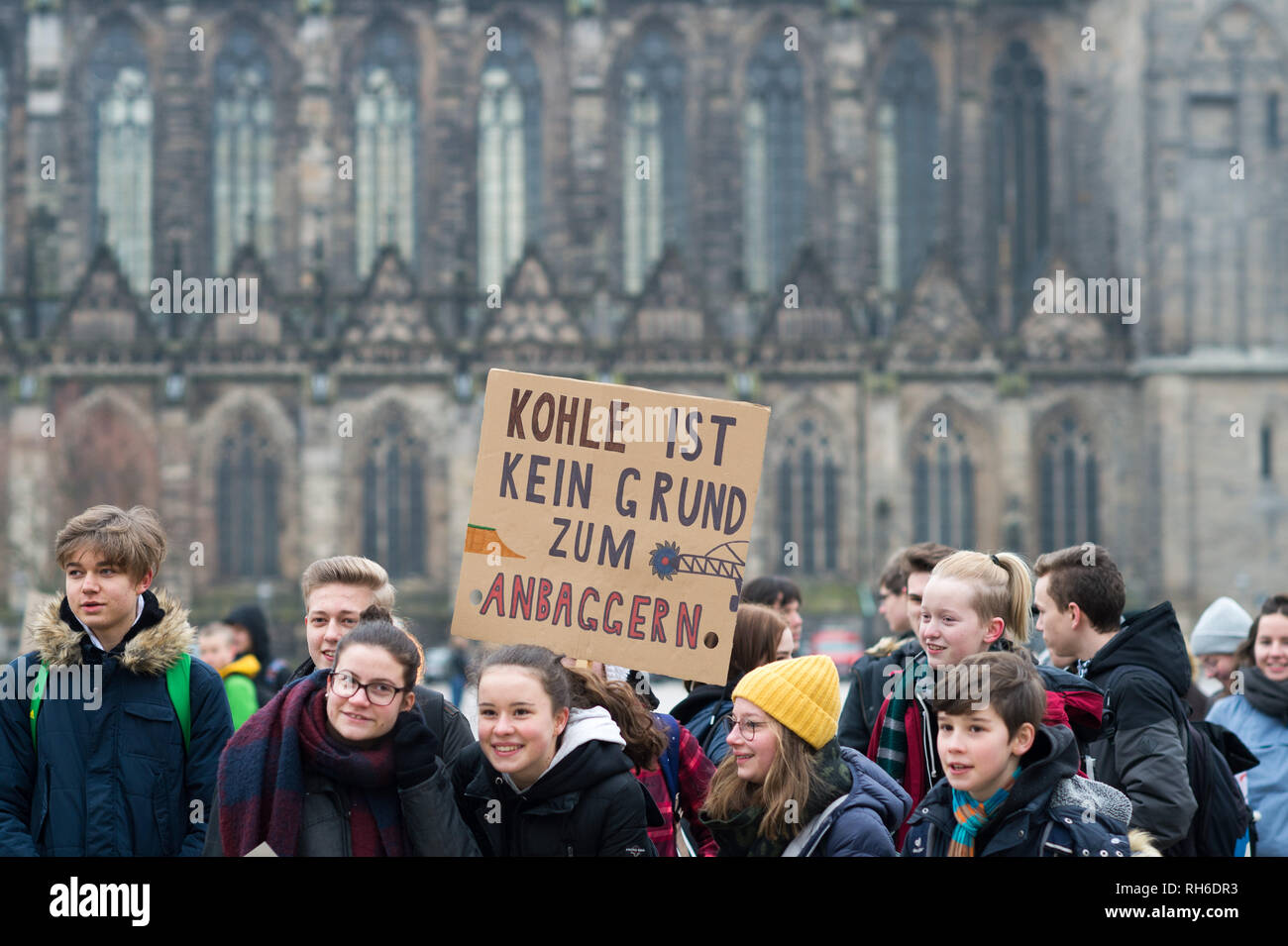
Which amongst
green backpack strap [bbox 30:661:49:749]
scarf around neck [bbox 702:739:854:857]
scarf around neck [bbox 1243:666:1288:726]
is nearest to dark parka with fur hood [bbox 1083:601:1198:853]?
scarf around neck [bbox 702:739:854:857]

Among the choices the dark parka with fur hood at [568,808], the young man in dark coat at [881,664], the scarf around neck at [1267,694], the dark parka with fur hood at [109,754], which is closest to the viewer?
the dark parka with fur hood at [568,808]

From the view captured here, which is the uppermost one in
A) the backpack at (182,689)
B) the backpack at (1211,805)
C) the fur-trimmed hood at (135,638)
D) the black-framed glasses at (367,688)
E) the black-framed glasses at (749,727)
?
the fur-trimmed hood at (135,638)

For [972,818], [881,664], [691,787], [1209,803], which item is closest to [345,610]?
[691,787]

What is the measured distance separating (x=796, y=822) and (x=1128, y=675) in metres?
1.23

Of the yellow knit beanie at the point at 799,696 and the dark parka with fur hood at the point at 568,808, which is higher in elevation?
the yellow knit beanie at the point at 799,696

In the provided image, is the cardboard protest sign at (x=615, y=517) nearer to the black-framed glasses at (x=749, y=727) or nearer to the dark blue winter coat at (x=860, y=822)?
the black-framed glasses at (x=749, y=727)

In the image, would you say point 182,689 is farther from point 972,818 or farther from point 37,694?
point 972,818

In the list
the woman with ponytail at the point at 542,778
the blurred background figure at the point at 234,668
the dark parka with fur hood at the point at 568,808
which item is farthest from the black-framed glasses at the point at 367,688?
the blurred background figure at the point at 234,668

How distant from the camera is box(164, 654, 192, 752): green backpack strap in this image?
461cm

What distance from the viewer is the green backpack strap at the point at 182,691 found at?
15.1 ft

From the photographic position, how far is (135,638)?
455cm
